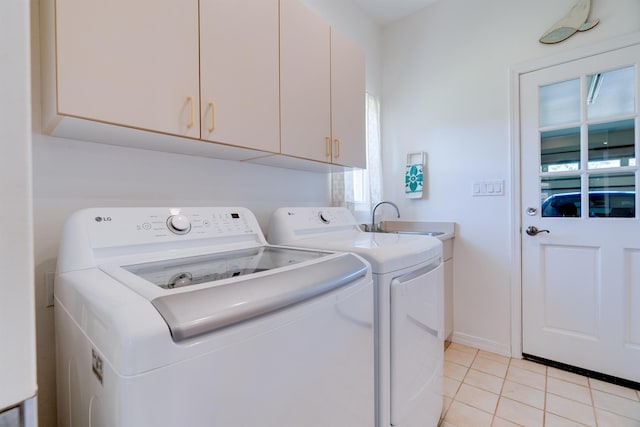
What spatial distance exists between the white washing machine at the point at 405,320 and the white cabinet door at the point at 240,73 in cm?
49

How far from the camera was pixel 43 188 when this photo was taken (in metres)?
1.04

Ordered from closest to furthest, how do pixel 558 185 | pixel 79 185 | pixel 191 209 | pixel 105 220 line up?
pixel 105 220 → pixel 79 185 → pixel 191 209 → pixel 558 185

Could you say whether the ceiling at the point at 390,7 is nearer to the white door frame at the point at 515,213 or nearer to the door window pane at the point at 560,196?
the white door frame at the point at 515,213

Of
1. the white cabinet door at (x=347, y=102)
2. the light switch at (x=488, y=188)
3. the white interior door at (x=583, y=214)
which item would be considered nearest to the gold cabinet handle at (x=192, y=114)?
the white cabinet door at (x=347, y=102)

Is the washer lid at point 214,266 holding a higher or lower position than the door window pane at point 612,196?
lower

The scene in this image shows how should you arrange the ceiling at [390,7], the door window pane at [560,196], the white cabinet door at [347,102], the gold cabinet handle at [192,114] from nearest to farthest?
the gold cabinet handle at [192,114] → the white cabinet door at [347,102] → the door window pane at [560,196] → the ceiling at [390,7]

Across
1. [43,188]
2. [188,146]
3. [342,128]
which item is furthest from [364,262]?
[43,188]

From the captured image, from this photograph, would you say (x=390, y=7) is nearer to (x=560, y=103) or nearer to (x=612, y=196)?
(x=560, y=103)

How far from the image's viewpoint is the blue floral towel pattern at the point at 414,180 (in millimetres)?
2631

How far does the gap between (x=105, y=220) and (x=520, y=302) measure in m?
2.62

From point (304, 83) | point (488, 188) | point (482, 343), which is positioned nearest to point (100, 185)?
point (304, 83)

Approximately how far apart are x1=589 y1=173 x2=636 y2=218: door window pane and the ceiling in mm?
1961

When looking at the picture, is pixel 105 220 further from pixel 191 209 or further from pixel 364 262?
pixel 364 262

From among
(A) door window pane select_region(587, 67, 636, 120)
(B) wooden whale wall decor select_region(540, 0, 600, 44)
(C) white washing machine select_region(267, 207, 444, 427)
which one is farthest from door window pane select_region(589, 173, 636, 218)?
(C) white washing machine select_region(267, 207, 444, 427)
